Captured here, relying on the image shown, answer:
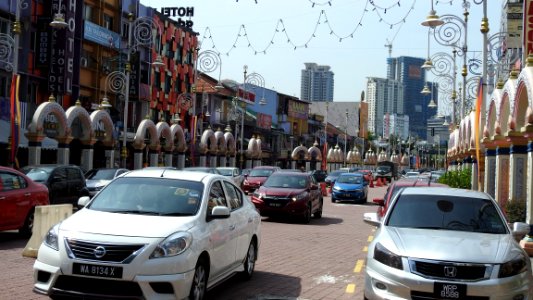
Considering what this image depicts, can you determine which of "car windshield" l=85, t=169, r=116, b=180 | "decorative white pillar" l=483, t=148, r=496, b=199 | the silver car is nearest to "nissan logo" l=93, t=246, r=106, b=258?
the silver car

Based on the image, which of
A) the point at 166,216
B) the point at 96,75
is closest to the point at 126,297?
the point at 166,216

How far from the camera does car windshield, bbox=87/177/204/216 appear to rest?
7598mm

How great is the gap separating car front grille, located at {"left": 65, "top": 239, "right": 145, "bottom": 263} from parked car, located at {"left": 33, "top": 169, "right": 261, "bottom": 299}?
10 millimetres

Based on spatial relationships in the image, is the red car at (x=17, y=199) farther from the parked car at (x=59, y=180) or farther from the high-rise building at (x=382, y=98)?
the high-rise building at (x=382, y=98)

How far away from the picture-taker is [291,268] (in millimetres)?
10859

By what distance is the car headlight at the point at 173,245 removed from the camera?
6.54 meters

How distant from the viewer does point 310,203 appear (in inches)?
800

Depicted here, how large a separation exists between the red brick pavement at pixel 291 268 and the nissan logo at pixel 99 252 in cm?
172

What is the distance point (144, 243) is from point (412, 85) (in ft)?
426

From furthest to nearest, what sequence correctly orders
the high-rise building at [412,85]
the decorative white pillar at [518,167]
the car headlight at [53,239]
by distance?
the high-rise building at [412,85] < the decorative white pillar at [518,167] < the car headlight at [53,239]

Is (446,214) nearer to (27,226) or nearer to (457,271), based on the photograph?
(457,271)

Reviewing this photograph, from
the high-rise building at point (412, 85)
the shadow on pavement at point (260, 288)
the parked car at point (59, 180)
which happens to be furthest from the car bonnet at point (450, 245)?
the high-rise building at point (412, 85)

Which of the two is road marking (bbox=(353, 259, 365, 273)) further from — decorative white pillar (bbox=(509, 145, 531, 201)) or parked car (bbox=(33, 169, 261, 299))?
decorative white pillar (bbox=(509, 145, 531, 201))

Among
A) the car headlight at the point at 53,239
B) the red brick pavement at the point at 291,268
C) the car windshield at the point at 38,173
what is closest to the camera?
the car headlight at the point at 53,239
